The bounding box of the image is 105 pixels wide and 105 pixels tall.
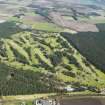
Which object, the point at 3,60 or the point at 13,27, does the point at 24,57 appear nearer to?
the point at 3,60

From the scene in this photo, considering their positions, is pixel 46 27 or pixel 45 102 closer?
pixel 45 102

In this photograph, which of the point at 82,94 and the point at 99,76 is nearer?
the point at 82,94

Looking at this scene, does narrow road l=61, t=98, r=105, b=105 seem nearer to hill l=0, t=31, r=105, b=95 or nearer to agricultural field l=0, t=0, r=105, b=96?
agricultural field l=0, t=0, r=105, b=96

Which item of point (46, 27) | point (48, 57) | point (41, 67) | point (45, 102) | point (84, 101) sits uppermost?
point (48, 57)

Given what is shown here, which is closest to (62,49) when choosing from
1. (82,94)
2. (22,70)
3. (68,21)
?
(22,70)

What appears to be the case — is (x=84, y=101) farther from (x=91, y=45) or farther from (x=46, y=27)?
(x=46, y=27)

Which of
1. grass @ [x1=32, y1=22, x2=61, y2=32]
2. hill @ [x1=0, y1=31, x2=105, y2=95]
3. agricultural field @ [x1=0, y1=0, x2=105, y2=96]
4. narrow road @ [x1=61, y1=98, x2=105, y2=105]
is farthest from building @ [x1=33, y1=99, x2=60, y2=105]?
grass @ [x1=32, y1=22, x2=61, y2=32]

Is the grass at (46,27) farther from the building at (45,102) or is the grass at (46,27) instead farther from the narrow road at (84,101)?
the building at (45,102)

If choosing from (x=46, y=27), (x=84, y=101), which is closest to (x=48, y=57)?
(x=84, y=101)
